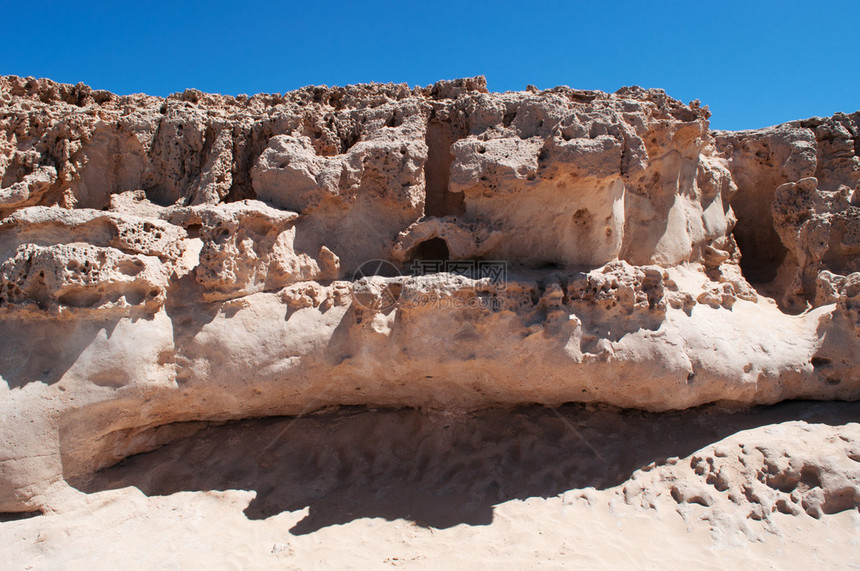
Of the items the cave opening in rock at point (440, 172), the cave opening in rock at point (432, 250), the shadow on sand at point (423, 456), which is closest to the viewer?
the shadow on sand at point (423, 456)

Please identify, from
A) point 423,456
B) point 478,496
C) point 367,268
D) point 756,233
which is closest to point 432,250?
point 367,268

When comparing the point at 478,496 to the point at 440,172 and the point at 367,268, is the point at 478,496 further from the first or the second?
the point at 440,172

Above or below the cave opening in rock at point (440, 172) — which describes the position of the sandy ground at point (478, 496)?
below

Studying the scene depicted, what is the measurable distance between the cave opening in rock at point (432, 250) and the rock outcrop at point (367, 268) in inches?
0.7

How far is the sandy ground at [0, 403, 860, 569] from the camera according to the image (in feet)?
10.2

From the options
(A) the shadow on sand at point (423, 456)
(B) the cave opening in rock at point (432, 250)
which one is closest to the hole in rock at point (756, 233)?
(A) the shadow on sand at point (423, 456)

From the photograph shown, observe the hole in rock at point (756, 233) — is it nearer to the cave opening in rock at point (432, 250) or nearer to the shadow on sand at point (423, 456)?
the shadow on sand at point (423, 456)

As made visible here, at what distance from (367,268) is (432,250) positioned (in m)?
0.56

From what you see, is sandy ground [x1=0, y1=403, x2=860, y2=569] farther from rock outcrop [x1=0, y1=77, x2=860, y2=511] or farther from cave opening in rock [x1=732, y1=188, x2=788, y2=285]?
cave opening in rock [x1=732, y1=188, x2=788, y2=285]

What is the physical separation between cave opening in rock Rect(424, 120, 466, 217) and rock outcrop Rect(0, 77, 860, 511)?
18 millimetres

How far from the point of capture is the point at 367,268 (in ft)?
13.7

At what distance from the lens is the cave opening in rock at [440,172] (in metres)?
4.51

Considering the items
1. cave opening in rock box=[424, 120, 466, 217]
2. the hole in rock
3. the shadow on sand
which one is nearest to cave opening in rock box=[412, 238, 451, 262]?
cave opening in rock box=[424, 120, 466, 217]

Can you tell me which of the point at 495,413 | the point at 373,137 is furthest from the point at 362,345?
the point at 373,137
